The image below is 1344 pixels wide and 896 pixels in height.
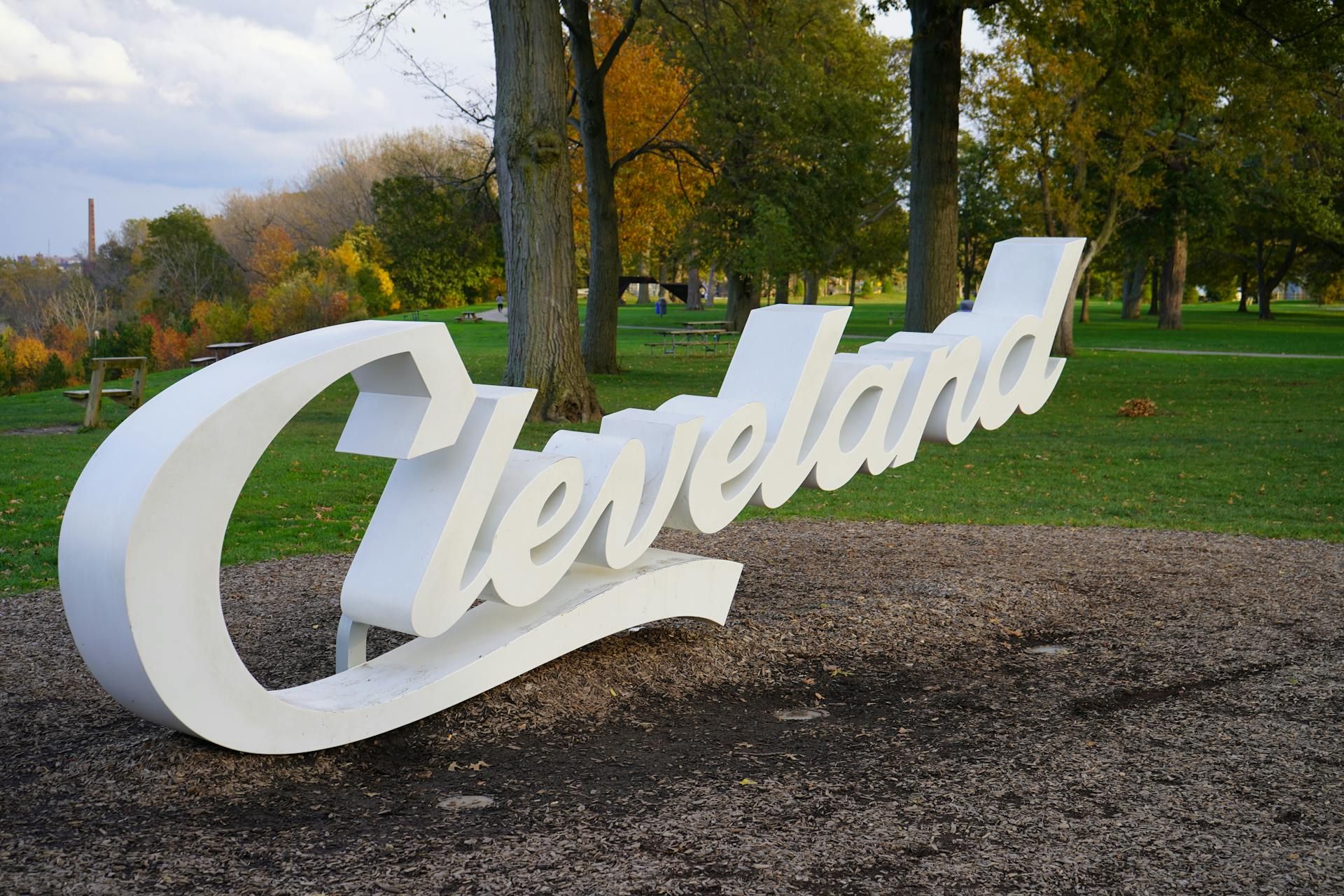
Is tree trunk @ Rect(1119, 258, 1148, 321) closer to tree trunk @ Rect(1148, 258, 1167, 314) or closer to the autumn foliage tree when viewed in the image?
tree trunk @ Rect(1148, 258, 1167, 314)

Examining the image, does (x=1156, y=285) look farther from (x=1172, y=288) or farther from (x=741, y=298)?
(x=741, y=298)

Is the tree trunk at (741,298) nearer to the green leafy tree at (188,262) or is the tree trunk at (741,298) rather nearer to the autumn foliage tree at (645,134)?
the autumn foliage tree at (645,134)

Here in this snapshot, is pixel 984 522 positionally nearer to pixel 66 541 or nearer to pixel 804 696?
pixel 804 696

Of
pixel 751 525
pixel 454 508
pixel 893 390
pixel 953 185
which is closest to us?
pixel 454 508

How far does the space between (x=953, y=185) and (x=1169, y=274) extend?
3133 centimetres

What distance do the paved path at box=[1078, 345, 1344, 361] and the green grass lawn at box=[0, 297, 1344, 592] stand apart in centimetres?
600

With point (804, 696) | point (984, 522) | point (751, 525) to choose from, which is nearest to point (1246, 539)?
point (984, 522)

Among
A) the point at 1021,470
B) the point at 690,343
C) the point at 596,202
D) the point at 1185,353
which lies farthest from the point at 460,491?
the point at 1185,353

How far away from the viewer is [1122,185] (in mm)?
27484

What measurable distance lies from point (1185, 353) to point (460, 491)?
3169 cm

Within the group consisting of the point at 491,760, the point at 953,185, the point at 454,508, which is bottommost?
the point at 491,760

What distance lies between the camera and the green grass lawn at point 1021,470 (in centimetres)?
1081

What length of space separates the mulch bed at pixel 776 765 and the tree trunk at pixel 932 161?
33.2ft

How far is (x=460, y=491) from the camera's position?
198 inches
